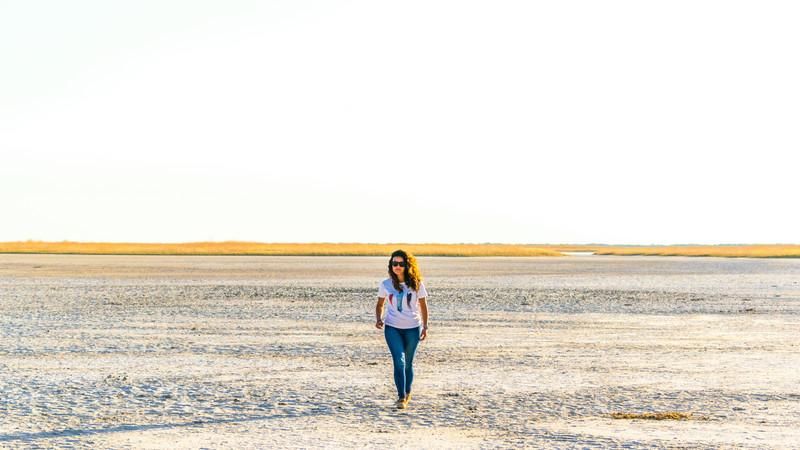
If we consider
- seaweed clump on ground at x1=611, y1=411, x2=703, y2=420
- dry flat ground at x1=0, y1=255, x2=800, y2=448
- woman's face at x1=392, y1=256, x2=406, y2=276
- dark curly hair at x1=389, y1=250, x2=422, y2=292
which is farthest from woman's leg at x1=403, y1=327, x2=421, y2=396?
seaweed clump on ground at x1=611, y1=411, x2=703, y2=420

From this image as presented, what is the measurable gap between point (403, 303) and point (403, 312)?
0.39ft

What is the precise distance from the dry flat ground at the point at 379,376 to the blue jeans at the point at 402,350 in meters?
0.35

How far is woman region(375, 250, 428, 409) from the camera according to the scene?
1070 cm

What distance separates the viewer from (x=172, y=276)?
147 ft

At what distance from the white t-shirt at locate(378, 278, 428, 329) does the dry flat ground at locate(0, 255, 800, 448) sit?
1073mm

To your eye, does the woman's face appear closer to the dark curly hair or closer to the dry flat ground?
the dark curly hair

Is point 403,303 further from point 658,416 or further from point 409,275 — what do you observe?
point 658,416

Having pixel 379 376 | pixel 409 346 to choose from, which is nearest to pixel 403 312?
pixel 409 346

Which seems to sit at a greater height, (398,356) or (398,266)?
(398,266)

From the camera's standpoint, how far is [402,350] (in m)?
11.0

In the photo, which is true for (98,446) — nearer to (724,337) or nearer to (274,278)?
(724,337)

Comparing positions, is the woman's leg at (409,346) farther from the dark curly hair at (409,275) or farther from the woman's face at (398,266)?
the woman's face at (398,266)

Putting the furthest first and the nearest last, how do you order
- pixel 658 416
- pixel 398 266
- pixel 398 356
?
pixel 398 356 < pixel 398 266 < pixel 658 416

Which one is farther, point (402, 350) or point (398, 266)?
point (402, 350)
